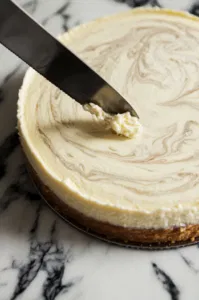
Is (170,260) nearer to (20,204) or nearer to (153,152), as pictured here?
(153,152)

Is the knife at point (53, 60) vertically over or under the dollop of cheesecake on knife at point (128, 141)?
over

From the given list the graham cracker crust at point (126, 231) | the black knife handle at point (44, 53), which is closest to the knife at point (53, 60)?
the black knife handle at point (44, 53)

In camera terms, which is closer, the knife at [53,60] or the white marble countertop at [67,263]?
the knife at [53,60]

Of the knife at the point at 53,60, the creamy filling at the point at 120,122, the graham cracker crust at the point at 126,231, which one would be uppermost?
the knife at the point at 53,60

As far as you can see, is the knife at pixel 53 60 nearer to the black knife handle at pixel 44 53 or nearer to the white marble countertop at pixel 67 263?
the black knife handle at pixel 44 53

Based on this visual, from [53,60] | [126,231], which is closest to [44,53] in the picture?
[53,60]

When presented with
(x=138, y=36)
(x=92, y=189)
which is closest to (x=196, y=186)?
(x=92, y=189)

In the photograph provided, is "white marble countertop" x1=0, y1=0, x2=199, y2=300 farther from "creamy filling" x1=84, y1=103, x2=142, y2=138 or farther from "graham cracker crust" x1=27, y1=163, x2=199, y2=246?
"creamy filling" x1=84, y1=103, x2=142, y2=138
